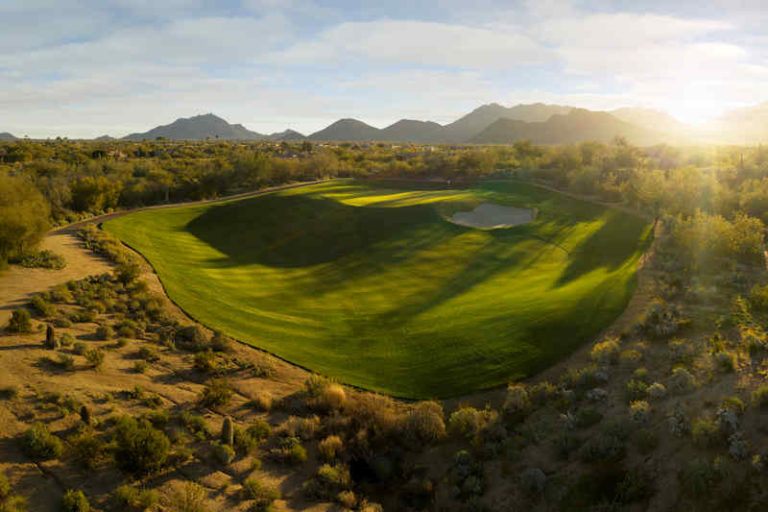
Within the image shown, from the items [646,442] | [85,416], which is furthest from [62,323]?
[646,442]

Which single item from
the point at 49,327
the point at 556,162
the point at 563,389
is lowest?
the point at 563,389

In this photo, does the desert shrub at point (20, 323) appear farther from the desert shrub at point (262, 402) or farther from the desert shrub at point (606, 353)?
the desert shrub at point (606, 353)

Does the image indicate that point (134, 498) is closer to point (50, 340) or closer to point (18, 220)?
point (50, 340)

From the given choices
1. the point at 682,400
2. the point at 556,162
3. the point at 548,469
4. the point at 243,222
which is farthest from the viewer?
the point at 556,162

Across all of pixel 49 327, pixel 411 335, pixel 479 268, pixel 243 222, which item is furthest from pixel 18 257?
pixel 479 268

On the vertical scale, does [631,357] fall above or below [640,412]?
above

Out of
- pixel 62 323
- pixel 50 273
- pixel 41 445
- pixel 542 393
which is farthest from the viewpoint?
pixel 50 273

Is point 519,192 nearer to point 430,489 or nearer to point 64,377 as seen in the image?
point 430,489

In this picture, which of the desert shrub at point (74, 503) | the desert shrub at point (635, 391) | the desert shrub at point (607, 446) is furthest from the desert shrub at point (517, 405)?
the desert shrub at point (74, 503)
